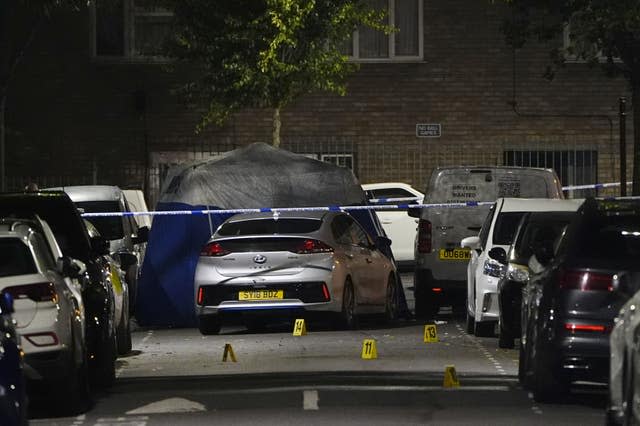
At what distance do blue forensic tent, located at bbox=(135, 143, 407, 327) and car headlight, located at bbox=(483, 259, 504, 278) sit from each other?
4.40 metres

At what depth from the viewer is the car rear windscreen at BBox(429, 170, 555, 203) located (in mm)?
24719

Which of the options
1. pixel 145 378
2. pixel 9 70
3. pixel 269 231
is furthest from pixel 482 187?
pixel 145 378

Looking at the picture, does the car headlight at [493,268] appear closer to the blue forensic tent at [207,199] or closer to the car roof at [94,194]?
the blue forensic tent at [207,199]

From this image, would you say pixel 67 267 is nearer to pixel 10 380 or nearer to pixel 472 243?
pixel 10 380

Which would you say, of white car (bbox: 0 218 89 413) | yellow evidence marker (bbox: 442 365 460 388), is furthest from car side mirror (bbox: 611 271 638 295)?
white car (bbox: 0 218 89 413)

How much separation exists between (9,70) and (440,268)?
6563 mm

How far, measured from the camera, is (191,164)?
25625 millimetres

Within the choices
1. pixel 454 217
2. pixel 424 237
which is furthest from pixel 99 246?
pixel 454 217

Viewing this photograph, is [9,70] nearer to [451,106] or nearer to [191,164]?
[191,164]

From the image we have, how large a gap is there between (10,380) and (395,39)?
99.7ft

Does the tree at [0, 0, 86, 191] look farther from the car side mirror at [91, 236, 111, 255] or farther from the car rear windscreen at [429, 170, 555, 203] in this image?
the car rear windscreen at [429, 170, 555, 203]

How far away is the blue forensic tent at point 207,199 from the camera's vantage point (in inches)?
976

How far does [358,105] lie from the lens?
3950 cm

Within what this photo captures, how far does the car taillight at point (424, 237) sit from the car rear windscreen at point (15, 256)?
11.1 m
